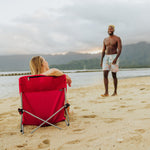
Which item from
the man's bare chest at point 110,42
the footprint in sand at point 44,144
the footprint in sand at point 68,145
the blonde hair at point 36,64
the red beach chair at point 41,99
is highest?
the man's bare chest at point 110,42

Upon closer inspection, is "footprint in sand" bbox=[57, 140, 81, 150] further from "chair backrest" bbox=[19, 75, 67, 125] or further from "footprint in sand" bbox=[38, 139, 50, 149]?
"chair backrest" bbox=[19, 75, 67, 125]

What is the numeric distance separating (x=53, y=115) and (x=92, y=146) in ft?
3.43

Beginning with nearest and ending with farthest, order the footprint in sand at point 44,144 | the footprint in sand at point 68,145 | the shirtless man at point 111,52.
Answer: the footprint in sand at point 68,145, the footprint in sand at point 44,144, the shirtless man at point 111,52

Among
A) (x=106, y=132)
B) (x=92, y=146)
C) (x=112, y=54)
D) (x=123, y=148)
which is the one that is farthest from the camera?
(x=112, y=54)

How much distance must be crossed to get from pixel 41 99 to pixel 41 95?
0.07 m

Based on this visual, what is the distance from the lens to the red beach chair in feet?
8.57

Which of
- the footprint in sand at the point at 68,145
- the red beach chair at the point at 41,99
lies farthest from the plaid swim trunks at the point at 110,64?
the footprint in sand at the point at 68,145

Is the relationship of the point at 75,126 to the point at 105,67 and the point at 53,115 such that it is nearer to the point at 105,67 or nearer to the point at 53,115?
the point at 53,115

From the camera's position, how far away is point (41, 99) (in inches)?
107

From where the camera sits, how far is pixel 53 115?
2.77 meters

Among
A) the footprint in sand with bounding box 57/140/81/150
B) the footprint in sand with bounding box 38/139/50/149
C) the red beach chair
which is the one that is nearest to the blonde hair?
the red beach chair

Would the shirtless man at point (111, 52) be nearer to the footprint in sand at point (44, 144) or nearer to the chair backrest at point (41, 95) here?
the chair backrest at point (41, 95)

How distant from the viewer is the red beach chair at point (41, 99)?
103 inches

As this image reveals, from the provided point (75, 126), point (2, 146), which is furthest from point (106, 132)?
point (2, 146)
